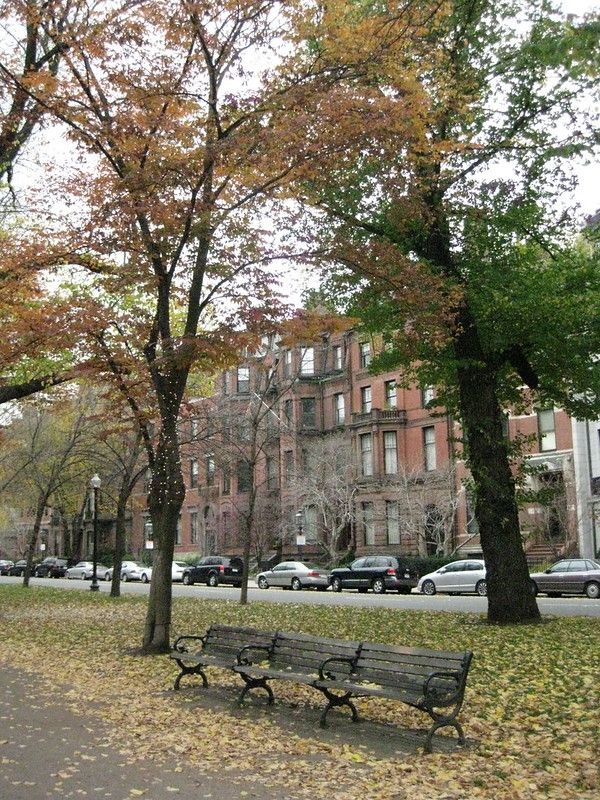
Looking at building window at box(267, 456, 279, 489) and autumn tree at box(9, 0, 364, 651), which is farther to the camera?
building window at box(267, 456, 279, 489)

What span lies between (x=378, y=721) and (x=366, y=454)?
4242cm

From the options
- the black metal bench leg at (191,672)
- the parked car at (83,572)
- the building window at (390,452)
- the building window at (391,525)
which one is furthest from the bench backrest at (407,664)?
the parked car at (83,572)

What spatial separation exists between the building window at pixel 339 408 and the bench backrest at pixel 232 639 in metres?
43.2

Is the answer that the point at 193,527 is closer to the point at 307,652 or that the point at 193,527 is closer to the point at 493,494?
the point at 493,494

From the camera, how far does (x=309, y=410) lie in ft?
183

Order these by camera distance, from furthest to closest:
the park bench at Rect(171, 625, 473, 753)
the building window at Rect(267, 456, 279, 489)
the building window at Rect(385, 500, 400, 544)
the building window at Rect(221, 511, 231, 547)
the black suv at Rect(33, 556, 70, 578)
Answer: the black suv at Rect(33, 556, 70, 578)
the building window at Rect(221, 511, 231, 547)
the building window at Rect(267, 456, 279, 489)
the building window at Rect(385, 500, 400, 544)
the park bench at Rect(171, 625, 473, 753)

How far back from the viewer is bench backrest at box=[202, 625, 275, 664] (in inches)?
401

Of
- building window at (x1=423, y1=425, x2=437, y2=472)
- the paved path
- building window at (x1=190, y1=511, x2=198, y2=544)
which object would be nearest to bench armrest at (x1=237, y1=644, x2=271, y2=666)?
the paved path

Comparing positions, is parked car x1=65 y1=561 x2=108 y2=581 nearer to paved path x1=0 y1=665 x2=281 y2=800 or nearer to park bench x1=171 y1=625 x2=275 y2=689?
park bench x1=171 y1=625 x2=275 y2=689

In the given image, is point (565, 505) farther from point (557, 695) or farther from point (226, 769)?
point (226, 769)

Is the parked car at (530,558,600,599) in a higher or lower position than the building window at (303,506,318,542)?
lower

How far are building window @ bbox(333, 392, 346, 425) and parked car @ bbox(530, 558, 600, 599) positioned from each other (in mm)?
25920

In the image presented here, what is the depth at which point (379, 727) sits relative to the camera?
27.2 ft

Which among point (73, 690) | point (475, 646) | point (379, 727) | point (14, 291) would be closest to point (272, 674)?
point (379, 727)
